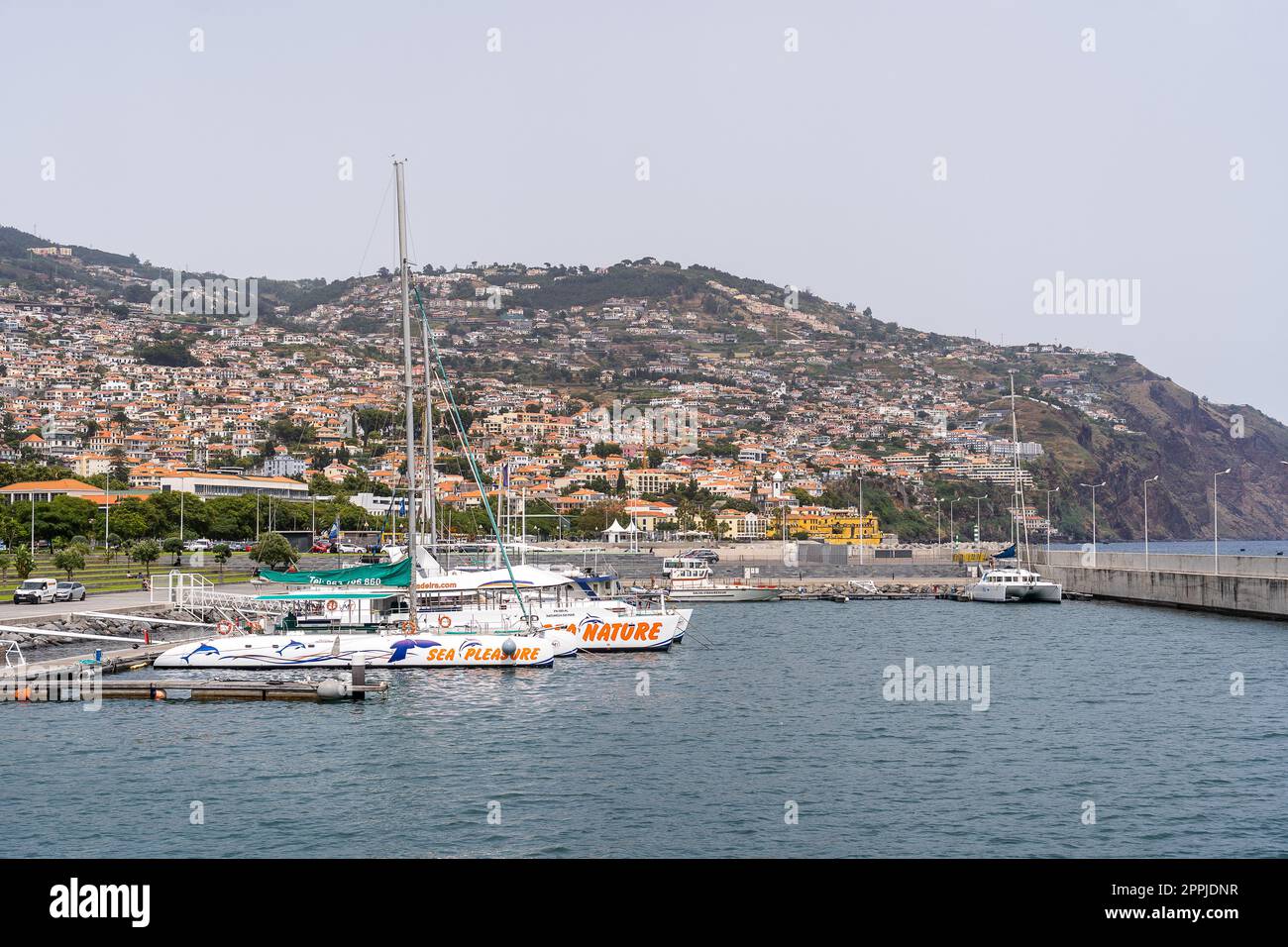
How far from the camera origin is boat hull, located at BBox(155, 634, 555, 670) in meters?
28.9

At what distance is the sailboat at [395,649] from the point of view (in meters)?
29.0

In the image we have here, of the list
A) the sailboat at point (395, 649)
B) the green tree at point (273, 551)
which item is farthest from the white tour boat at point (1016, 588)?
the sailboat at point (395, 649)

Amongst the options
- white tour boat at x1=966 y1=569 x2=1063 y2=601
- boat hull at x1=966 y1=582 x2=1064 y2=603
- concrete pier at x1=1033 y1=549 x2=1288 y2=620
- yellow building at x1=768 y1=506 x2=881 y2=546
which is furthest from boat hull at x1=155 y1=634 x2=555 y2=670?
yellow building at x1=768 y1=506 x2=881 y2=546

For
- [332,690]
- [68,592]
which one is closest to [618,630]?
[332,690]

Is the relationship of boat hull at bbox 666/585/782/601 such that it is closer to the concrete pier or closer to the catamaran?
the catamaran

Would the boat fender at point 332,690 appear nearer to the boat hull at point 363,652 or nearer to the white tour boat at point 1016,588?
the boat hull at point 363,652

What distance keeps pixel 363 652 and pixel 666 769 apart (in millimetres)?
12572

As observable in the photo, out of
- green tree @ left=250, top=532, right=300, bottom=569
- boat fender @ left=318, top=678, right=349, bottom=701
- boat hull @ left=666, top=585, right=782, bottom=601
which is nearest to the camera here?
boat fender @ left=318, top=678, right=349, bottom=701

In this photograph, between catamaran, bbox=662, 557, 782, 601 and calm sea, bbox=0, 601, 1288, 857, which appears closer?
calm sea, bbox=0, 601, 1288, 857

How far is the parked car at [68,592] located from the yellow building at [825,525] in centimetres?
9082

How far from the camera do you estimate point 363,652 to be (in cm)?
2950

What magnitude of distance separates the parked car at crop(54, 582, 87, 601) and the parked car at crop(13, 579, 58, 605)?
0.60 feet
